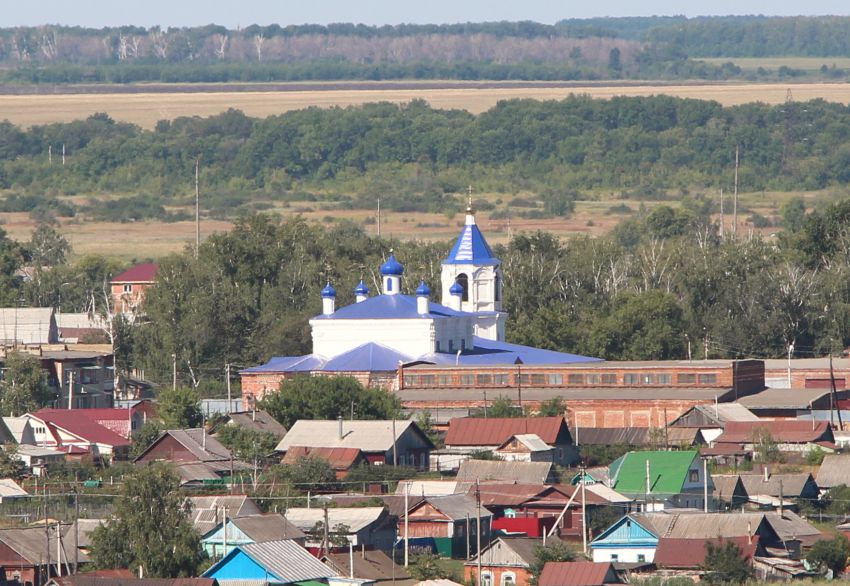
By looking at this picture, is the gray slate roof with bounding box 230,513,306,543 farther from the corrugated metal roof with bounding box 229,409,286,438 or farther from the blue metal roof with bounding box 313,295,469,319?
the blue metal roof with bounding box 313,295,469,319

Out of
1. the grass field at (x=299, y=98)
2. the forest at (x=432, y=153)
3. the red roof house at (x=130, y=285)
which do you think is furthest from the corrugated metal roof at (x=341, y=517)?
the grass field at (x=299, y=98)

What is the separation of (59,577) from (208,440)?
61.0 feet

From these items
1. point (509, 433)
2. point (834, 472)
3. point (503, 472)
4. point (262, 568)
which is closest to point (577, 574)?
point (262, 568)

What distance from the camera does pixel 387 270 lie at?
66.3 meters

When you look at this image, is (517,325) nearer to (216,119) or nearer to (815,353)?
(815,353)

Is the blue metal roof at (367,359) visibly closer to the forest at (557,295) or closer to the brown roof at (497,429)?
the brown roof at (497,429)

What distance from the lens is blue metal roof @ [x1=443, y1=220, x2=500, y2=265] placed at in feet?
222

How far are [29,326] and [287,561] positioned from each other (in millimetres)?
39833

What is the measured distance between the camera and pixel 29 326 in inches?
3009

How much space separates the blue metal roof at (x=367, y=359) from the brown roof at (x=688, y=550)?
23.0 meters

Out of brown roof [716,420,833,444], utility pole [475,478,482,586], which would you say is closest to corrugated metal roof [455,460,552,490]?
utility pole [475,478,482,586]

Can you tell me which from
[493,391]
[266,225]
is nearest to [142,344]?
[266,225]

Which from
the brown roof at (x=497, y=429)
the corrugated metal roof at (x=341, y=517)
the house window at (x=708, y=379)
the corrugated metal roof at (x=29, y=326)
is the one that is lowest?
the corrugated metal roof at (x=29, y=326)

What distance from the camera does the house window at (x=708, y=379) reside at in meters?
61.6
